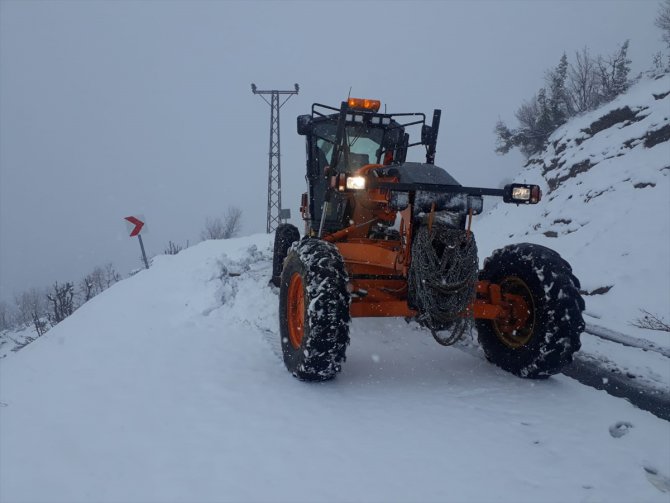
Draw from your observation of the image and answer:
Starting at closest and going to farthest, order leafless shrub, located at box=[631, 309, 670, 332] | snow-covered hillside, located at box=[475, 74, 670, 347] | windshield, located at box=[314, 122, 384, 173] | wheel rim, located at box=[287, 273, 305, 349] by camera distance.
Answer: wheel rim, located at box=[287, 273, 305, 349], leafless shrub, located at box=[631, 309, 670, 332], windshield, located at box=[314, 122, 384, 173], snow-covered hillside, located at box=[475, 74, 670, 347]

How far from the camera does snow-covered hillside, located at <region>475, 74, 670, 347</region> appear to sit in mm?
6746

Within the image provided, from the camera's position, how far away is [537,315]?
3596mm

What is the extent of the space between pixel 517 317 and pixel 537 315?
265 millimetres

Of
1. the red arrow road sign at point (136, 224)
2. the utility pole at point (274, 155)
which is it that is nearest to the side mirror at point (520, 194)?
the red arrow road sign at point (136, 224)

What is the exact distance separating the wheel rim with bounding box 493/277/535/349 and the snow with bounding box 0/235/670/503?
1.04 feet

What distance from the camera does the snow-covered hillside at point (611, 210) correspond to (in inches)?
266

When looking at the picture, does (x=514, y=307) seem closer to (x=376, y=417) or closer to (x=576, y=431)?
(x=576, y=431)

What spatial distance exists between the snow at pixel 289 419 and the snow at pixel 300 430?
0.01 metres

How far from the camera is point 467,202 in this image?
12.0ft

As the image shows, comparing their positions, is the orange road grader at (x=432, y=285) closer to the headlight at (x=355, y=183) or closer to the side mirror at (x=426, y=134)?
the headlight at (x=355, y=183)

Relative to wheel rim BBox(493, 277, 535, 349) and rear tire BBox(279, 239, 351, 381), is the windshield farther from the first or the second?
wheel rim BBox(493, 277, 535, 349)

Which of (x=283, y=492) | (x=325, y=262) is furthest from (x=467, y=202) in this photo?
(x=283, y=492)

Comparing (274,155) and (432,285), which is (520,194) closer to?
(432,285)

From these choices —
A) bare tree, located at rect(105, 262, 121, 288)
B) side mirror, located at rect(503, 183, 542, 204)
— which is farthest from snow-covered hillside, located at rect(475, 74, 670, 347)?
bare tree, located at rect(105, 262, 121, 288)
